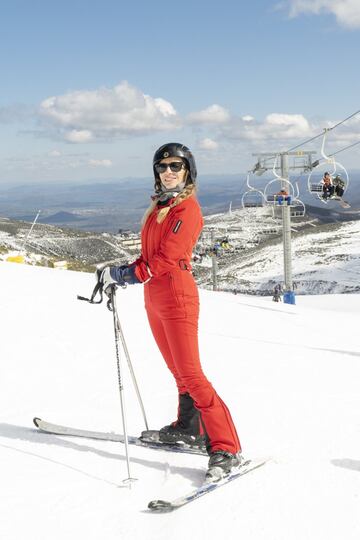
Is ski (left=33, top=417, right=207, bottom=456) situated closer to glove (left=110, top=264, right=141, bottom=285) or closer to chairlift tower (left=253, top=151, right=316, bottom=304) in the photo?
glove (left=110, top=264, right=141, bottom=285)

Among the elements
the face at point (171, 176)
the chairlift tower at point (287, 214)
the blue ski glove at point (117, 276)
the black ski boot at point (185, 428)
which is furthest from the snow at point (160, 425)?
the chairlift tower at point (287, 214)

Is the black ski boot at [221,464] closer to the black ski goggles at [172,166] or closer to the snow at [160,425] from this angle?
the snow at [160,425]

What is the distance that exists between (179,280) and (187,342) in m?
0.44

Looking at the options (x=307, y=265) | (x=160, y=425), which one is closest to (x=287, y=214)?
(x=160, y=425)

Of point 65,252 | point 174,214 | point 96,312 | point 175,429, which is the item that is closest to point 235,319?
point 96,312

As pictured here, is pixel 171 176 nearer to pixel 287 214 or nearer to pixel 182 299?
pixel 182 299

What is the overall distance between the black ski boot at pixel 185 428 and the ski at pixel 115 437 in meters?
0.05

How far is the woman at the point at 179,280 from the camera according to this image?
→ 3.54m

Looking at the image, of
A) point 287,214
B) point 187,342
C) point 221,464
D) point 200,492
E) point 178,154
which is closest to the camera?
point 200,492

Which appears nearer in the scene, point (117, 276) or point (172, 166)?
point (117, 276)

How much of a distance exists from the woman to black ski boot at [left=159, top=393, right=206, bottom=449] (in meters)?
0.41

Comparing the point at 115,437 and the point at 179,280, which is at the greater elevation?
the point at 179,280

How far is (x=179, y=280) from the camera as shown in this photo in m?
3.56

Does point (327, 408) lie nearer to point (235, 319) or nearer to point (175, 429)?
point (175, 429)
